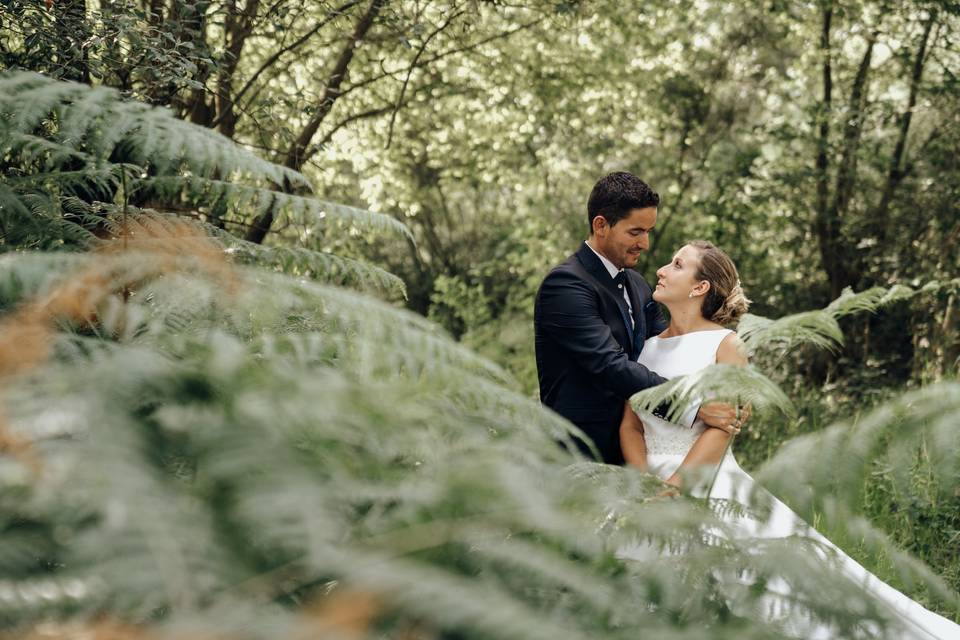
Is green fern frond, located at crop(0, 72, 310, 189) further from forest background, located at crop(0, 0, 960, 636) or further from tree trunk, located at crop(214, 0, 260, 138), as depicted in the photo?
forest background, located at crop(0, 0, 960, 636)

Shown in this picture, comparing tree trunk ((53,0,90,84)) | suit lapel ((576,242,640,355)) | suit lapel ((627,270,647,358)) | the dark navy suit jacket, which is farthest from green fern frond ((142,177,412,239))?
tree trunk ((53,0,90,84))

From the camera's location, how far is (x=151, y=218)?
285 centimetres

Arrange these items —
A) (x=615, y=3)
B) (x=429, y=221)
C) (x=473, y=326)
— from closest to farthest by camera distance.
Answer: (x=615, y=3) → (x=473, y=326) → (x=429, y=221)

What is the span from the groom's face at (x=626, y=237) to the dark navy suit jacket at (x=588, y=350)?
7cm

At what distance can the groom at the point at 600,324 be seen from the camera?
3762mm

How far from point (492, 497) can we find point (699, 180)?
10.4 m

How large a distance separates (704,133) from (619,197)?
26.3ft

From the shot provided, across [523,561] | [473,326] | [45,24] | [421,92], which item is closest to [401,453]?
[523,561]

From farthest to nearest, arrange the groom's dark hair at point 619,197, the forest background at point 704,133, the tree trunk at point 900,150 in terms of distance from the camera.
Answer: the tree trunk at point 900,150, the forest background at point 704,133, the groom's dark hair at point 619,197

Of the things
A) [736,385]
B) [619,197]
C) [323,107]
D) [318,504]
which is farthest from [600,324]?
[323,107]

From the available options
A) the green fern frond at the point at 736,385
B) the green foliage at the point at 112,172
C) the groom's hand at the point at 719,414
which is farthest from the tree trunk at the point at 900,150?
the green fern frond at the point at 736,385

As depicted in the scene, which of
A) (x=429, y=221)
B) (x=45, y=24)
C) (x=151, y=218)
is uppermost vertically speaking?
(x=45, y=24)

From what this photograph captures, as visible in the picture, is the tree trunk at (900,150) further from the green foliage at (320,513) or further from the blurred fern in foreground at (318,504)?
the green foliage at (320,513)

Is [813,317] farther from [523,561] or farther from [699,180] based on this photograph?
[699,180]
